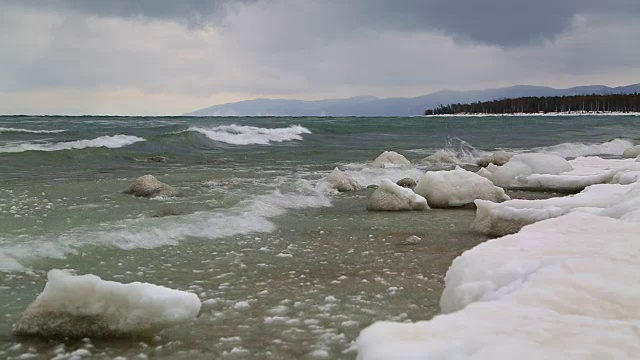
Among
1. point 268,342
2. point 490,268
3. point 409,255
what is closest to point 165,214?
point 409,255

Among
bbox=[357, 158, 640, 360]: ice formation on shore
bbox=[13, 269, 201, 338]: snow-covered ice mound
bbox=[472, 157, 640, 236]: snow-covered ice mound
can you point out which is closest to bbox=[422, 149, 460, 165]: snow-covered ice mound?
bbox=[472, 157, 640, 236]: snow-covered ice mound

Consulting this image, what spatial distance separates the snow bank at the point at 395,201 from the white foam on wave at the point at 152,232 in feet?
4.12

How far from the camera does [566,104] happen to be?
118 meters

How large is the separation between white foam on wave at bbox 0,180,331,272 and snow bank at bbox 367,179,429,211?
1.25 meters

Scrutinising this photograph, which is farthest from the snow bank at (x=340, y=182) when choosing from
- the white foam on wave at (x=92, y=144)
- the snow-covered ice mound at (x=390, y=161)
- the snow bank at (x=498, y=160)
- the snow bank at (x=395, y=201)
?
the white foam on wave at (x=92, y=144)

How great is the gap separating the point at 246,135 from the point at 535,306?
28.7m

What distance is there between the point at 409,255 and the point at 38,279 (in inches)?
128

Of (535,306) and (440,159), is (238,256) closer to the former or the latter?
(535,306)

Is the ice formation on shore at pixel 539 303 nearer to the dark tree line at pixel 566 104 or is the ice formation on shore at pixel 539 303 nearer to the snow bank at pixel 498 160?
the snow bank at pixel 498 160

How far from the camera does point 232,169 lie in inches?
586

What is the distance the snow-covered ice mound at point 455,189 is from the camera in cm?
895

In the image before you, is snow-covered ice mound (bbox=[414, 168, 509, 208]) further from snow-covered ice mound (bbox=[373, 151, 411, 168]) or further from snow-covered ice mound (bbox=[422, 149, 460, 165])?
snow-covered ice mound (bbox=[422, 149, 460, 165])

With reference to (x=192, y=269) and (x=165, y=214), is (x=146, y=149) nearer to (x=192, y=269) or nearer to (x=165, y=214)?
(x=165, y=214)

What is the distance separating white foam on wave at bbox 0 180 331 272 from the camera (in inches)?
222
